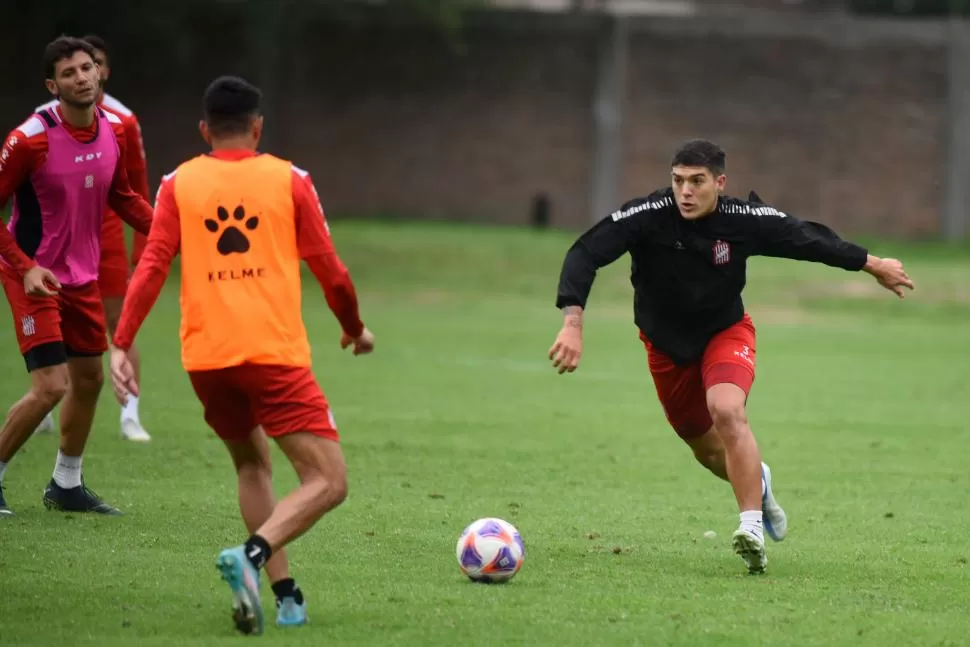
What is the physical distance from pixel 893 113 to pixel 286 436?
39848 millimetres

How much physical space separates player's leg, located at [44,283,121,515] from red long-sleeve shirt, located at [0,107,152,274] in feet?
1.71

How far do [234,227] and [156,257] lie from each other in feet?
1.21

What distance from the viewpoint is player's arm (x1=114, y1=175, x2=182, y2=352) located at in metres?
6.25

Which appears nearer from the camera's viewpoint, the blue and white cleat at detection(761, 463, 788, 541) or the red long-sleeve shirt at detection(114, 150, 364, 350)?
the red long-sleeve shirt at detection(114, 150, 364, 350)

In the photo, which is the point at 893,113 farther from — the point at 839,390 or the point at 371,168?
the point at 839,390

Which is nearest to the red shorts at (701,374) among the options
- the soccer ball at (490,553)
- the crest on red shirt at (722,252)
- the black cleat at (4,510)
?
the crest on red shirt at (722,252)

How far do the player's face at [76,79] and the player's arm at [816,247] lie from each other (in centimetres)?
380

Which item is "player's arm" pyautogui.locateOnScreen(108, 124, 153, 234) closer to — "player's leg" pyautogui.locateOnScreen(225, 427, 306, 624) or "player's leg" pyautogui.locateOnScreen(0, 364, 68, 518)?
"player's leg" pyautogui.locateOnScreen(0, 364, 68, 518)

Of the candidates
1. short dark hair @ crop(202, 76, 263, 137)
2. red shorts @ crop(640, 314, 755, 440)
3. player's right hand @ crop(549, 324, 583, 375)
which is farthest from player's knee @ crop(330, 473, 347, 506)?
red shorts @ crop(640, 314, 755, 440)

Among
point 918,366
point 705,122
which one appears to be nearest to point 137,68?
point 705,122

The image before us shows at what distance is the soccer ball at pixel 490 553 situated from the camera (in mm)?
7254

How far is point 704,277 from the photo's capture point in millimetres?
8227

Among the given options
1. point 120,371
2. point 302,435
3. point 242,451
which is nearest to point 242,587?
point 302,435

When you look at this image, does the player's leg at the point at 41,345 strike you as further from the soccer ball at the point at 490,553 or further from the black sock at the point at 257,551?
the black sock at the point at 257,551
